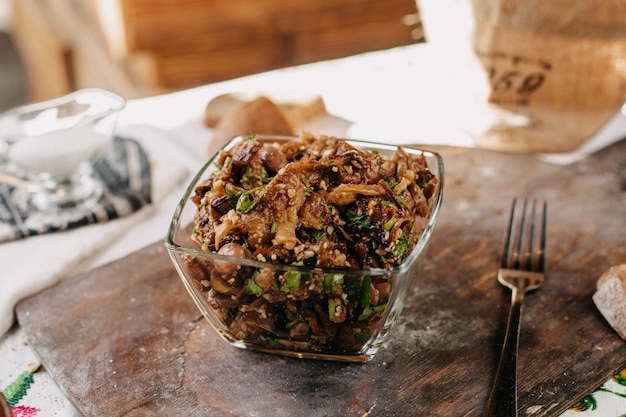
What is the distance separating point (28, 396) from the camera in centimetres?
132

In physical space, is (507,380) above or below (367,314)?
below

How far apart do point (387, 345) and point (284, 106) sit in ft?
3.70

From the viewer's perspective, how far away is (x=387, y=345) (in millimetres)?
1361

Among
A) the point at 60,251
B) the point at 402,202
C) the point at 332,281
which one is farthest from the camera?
the point at 60,251

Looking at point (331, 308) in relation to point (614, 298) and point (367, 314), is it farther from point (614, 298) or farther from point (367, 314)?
point (614, 298)

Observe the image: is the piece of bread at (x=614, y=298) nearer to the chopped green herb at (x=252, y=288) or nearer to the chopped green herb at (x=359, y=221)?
the chopped green herb at (x=359, y=221)

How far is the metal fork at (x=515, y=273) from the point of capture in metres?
1.21

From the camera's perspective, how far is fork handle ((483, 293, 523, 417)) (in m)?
1.18

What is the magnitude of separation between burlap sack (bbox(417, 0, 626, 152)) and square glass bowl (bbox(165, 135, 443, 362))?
32.5 inches

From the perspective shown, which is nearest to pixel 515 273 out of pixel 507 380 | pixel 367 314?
pixel 507 380

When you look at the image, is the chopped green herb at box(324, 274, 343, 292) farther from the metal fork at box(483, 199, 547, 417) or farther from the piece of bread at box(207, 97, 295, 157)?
the piece of bread at box(207, 97, 295, 157)

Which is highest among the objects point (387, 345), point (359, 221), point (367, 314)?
point (359, 221)

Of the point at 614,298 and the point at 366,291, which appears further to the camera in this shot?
the point at 614,298

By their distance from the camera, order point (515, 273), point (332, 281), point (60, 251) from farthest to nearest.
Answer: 1. point (60, 251)
2. point (515, 273)
3. point (332, 281)
